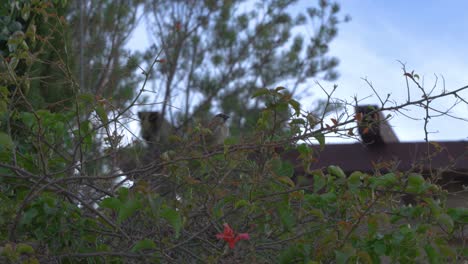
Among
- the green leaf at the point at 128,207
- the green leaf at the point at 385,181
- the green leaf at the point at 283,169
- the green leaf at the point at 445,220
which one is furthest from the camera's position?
the green leaf at the point at 283,169

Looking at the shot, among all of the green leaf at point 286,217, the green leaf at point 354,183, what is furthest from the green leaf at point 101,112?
the green leaf at point 354,183

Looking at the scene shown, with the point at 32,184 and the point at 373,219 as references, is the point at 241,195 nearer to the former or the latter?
the point at 373,219

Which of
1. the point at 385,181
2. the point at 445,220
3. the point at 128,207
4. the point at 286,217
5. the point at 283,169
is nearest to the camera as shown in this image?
the point at 128,207

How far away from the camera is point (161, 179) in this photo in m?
2.97

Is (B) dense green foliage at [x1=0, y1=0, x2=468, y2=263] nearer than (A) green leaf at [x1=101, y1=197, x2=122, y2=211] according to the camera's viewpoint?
No

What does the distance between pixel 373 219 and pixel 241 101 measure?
11.4 m

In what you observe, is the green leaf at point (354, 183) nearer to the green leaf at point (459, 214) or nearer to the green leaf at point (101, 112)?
the green leaf at point (459, 214)

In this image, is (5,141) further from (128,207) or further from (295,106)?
(295,106)

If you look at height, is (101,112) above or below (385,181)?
above

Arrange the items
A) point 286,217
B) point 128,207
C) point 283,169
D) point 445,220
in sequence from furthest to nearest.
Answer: point 283,169 < point 286,217 < point 445,220 < point 128,207

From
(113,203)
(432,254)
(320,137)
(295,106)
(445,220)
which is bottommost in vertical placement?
(432,254)

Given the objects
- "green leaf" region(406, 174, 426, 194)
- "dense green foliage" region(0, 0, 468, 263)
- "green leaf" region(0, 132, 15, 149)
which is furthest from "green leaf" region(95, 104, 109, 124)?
"green leaf" region(406, 174, 426, 194)

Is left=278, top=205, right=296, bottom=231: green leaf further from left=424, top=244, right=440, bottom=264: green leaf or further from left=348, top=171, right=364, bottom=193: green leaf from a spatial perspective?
left=424, top=244, right=440, bottom=264: green leaf

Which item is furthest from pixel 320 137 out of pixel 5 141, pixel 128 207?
pixel 5 141
